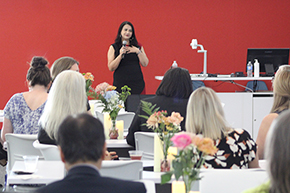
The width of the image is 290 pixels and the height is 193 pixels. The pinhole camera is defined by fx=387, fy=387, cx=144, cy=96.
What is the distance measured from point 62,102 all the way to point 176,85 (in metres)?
0.94

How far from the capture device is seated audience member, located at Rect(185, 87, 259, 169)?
2.11m

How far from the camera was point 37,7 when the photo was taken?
729 cm

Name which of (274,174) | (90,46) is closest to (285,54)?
(90,46)

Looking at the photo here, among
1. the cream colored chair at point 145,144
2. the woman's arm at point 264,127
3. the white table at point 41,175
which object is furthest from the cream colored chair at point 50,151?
the woman's arm at point 264,127

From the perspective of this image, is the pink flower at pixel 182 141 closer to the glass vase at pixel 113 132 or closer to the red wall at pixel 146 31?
the glass vase at pixel 113 132

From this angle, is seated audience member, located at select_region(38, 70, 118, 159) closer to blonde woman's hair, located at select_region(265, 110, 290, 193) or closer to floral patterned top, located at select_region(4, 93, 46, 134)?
floral patterned top, located at select_region(4, 93, 46, 134)

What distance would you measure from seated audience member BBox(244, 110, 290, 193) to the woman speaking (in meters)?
4.22

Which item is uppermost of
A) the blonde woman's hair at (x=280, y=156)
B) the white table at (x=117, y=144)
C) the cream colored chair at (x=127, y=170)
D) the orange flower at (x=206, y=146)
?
the blonde woman's hair at (x=280, y=156)

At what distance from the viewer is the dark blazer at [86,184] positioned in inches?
43.4

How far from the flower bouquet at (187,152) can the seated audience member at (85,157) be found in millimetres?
251

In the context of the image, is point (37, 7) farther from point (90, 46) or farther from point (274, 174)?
point (274, 174)

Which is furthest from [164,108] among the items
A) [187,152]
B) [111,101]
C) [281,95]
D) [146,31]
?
[146,31]

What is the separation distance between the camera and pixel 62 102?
2516 millimetres

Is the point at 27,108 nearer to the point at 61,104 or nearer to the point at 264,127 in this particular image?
the point at 61,104
